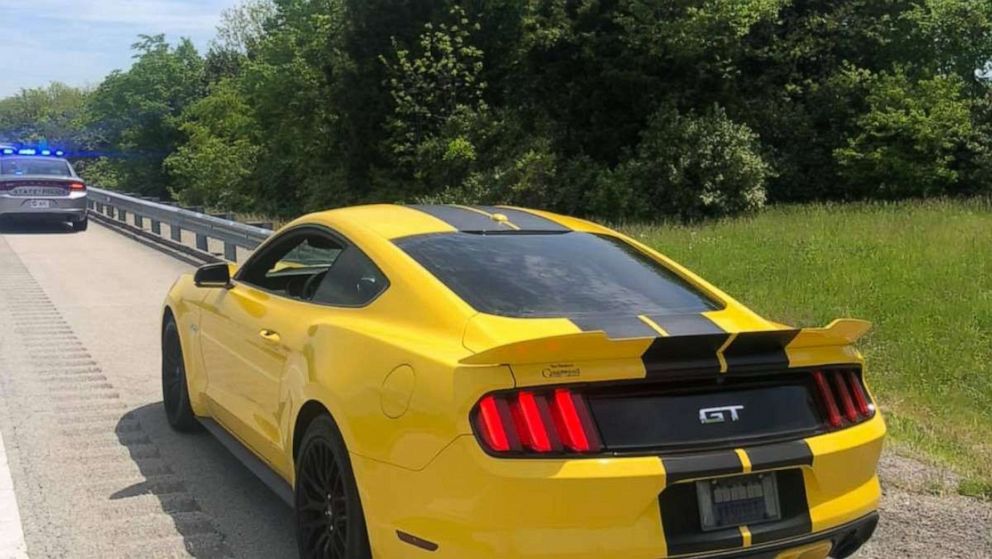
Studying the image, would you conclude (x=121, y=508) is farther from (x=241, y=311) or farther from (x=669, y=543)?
(x=669, y=543)

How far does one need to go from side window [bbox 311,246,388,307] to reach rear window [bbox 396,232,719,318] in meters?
0.17

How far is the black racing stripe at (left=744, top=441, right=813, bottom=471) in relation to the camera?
301cm

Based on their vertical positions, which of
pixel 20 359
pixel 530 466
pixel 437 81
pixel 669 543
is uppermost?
pixel 437 81

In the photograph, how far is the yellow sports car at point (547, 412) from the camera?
283cm

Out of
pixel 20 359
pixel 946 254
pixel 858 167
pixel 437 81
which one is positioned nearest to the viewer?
pixel 20 359

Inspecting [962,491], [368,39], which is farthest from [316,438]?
[368,39]

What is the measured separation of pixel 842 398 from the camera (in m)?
3.38

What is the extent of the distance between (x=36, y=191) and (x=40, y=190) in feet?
0.29

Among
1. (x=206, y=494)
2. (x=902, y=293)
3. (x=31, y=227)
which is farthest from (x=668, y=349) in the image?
(x=31, y=227)

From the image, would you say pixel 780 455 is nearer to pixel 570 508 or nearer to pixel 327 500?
pixel 570 508

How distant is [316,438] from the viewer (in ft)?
11.8

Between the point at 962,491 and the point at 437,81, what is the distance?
28049 mm

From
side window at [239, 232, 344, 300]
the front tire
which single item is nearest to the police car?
side window at [239, 232, 344, 300]

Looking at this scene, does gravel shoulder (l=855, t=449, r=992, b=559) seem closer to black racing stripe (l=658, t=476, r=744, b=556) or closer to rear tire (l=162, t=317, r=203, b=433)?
black racing stripe (l=658, t=476, r=744, b=556)
